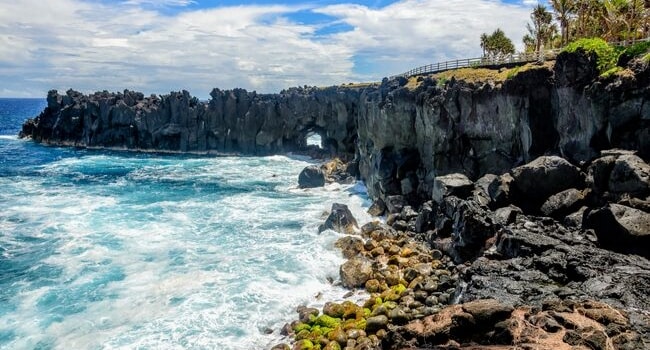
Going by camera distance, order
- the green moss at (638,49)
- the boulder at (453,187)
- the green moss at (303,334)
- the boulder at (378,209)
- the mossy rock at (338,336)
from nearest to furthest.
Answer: the mossy rock at (338,336) → the green moss at (303,334) → the green moss at (638,49) → the boulder at (453,187) → the boulder at (378,209)

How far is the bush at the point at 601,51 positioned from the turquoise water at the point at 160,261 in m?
22.1

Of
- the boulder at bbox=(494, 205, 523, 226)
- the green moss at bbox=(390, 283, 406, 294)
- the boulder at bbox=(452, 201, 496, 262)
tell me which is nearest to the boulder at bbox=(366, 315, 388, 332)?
the green moss at bbox=(390, 283, 406, 294)

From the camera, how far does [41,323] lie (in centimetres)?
2609

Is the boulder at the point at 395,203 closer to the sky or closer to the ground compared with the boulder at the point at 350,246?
closer to the sky

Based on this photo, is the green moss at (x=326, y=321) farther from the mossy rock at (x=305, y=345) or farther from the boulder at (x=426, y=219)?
the boulder at (x=426, y=219)

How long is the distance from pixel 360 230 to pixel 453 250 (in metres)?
11.7

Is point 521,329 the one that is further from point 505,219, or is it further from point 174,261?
point 174,261

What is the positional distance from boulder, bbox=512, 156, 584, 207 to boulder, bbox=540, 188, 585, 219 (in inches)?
30.9

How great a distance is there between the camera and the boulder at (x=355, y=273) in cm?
2911

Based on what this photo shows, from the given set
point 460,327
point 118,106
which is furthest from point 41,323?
point 118,106

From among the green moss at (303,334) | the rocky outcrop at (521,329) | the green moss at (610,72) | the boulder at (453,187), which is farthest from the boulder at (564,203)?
the green moss at (303,334)

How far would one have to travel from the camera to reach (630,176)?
2477 cm

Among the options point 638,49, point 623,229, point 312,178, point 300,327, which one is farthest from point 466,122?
point 300,327

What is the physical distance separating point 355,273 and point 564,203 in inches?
511
